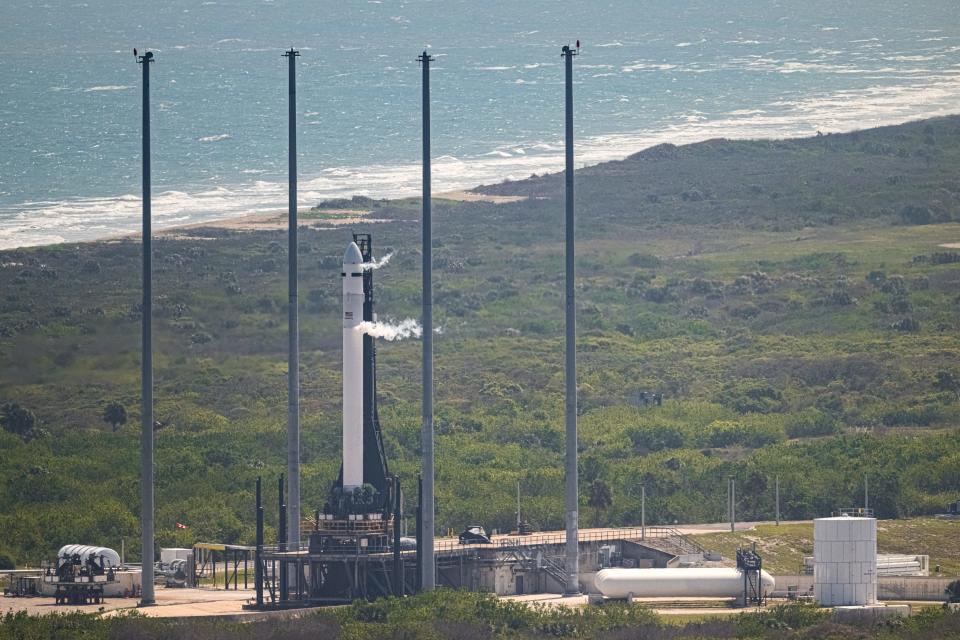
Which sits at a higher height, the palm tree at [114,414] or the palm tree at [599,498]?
the palm tree at [114,414]

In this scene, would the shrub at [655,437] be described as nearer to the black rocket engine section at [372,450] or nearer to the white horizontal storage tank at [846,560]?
the white horizontal storage tank at [846,560]

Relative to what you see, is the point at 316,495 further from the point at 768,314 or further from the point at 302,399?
the point at 768,314

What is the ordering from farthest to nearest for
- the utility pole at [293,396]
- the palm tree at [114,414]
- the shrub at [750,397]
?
the shrub at [750,397]
the palm tree at [114,414]
the utility pole at [293,396]

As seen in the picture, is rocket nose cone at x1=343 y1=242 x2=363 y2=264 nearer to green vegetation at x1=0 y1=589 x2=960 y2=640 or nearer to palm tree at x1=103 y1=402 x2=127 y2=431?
green vegetation at x1=0 y1=589 x2=960 y2=640

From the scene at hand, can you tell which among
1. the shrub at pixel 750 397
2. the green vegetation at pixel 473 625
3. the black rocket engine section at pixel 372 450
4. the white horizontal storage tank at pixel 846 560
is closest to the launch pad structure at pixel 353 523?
the black rocket engine section at pixel 372 450

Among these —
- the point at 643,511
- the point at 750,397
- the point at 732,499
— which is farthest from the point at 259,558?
the point at 750,397

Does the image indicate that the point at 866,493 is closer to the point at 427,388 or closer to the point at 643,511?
the point at 643,511

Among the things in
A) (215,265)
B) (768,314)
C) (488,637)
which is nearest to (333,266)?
(215,265)
